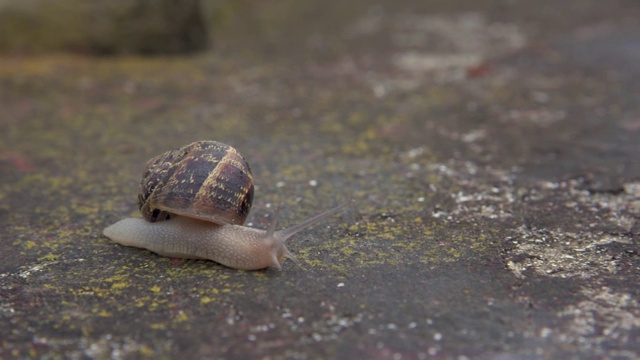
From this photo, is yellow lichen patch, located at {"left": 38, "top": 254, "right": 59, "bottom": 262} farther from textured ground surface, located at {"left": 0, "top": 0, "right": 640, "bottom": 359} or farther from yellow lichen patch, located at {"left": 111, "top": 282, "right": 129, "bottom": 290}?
yellow lichen patch, located at {"left": 111, "top": 282, "right": 129, "bottom": 290}

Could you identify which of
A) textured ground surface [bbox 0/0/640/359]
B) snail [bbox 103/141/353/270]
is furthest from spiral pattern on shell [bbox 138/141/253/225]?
textured ground surface [bbox 0/0/640/359]

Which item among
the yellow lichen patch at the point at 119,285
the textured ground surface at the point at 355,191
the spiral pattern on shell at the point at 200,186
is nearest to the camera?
the textured ground surface at the point at 355,191

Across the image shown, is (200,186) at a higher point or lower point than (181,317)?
higher

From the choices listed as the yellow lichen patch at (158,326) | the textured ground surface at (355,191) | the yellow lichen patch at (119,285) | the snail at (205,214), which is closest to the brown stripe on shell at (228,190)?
the snail at (205,214)

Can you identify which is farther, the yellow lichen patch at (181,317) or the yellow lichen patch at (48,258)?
the yellow lichen patch at (48,258)

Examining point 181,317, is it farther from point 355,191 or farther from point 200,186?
point 355,191

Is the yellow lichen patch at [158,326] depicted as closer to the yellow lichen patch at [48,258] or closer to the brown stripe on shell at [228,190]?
the brown stripe on shell at [228,190]

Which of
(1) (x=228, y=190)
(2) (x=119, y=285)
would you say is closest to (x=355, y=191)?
(1) (x=228, y=190)
